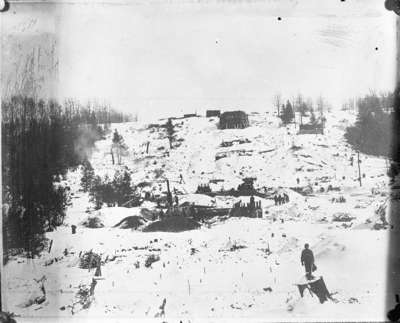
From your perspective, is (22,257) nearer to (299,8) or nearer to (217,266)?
(217,266)

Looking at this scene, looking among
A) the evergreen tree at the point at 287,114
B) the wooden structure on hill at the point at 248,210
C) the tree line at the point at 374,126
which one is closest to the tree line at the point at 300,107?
the evergreen tree at the point at 287,114

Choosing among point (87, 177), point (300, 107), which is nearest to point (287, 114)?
point (300, 107)

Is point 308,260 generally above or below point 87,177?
below

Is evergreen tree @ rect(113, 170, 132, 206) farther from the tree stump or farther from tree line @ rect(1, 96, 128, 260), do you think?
the tree stump

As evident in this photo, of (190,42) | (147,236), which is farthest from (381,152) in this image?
(147,236)

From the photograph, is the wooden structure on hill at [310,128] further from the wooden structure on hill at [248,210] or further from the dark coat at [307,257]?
the dark coat at [307,257]

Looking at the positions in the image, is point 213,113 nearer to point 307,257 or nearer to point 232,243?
point 232,243

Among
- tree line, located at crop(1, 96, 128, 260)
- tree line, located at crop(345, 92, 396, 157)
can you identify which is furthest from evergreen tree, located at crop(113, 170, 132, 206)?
tree line, located at crop(345, 92, 396, 157)
